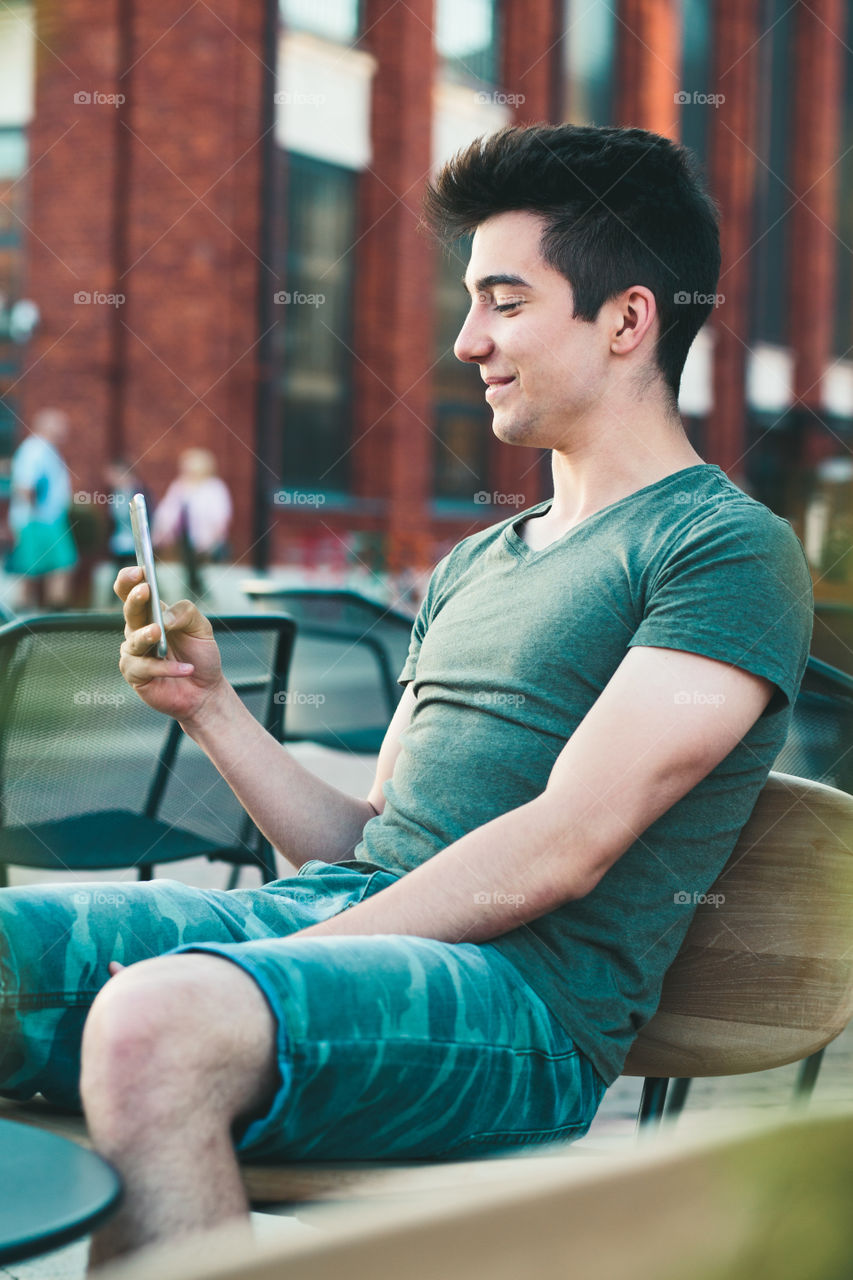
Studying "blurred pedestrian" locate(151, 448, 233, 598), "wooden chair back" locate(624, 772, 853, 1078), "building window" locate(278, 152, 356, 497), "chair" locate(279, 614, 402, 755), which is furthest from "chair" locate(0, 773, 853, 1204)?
"building window" locate(278, 152, 356, 497)

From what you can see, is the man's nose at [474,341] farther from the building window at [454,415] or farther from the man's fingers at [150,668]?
the building window at [454,415]

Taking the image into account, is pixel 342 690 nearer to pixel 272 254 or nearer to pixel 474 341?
pixel 474 341

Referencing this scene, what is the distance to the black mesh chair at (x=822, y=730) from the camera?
234 cm

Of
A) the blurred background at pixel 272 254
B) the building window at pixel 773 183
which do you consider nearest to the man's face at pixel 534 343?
the blurred background at pixel 272 254

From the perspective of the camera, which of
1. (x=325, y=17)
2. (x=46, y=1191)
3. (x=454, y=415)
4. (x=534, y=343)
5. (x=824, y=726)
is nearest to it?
(x=46, y=1191)

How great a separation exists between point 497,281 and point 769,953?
0.91 meters

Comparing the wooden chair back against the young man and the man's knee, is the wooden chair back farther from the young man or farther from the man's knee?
the man's knee

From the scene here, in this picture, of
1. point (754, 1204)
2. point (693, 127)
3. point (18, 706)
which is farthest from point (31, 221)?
point (754, 1204)

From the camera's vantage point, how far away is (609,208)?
187 cm

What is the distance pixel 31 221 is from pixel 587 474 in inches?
602

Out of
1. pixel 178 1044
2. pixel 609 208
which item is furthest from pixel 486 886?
pixel 609 208

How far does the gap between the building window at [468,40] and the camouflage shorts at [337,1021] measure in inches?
690

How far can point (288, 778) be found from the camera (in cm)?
198

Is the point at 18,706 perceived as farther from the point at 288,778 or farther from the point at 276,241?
the point at 276,241
